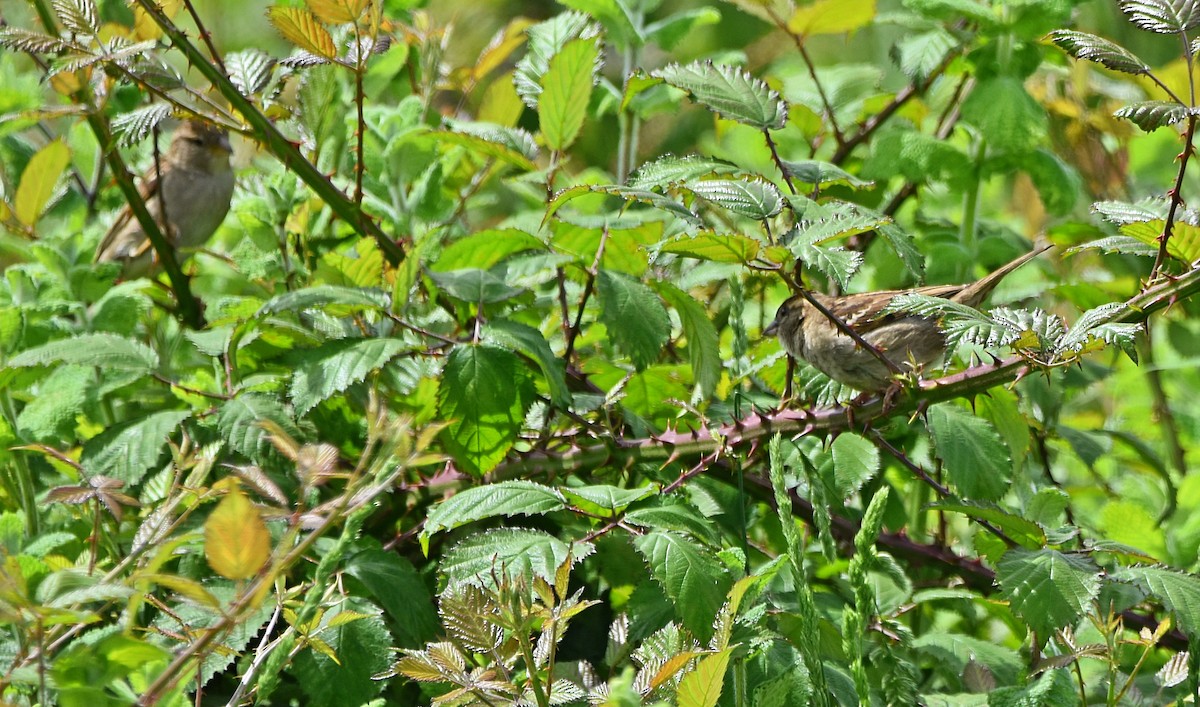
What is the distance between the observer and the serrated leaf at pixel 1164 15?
4.00 ft

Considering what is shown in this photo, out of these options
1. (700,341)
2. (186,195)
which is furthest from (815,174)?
(186,195)

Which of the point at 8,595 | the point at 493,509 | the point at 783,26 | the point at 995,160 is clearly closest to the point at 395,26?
the point at 783,26

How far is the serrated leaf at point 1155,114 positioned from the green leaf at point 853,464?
52 centimetres

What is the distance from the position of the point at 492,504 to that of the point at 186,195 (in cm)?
234

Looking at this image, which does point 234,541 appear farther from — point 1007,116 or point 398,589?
point 1007,116

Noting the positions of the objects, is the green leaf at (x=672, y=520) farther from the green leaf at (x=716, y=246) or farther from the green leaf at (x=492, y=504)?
the green leaf at (x=716, y=246)

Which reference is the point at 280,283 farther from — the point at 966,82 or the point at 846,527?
the point at 966,82

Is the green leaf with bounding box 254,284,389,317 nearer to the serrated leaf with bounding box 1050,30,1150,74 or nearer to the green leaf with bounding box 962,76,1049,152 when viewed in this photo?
the serrated leaf with bounding box 1050,30,1150,74

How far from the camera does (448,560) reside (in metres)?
1.28

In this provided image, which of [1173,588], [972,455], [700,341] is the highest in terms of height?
[700,341]

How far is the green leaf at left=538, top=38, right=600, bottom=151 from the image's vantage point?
63.2 inches

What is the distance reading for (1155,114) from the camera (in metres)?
1.19

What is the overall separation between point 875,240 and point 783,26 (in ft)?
1.60

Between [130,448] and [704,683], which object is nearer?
[704,683]
